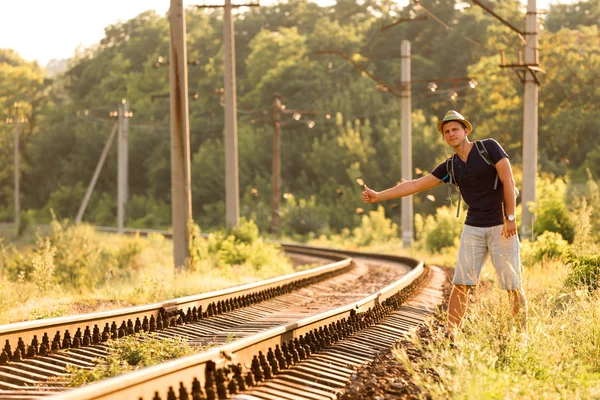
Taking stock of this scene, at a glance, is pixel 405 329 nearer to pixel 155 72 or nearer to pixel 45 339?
pixel 45 339

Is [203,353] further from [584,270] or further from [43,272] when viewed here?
[43,272]

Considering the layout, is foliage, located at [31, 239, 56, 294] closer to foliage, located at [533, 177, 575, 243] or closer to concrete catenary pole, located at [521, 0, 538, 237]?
foliage, located at [533, 177, 575, 243]

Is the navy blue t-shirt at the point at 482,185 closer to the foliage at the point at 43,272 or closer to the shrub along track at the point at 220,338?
the shrub along track at the point at 220,338

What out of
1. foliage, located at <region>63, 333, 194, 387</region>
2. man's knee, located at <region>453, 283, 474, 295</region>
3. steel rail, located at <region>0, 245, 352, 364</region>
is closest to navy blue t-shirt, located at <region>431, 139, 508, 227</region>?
man's knee, located at <region>453, 283, 474, 295</region>

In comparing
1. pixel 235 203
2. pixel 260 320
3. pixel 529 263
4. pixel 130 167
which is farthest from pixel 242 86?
pixel 260 320

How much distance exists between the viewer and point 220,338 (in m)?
9.41

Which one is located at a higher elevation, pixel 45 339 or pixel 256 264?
pixel 45 339

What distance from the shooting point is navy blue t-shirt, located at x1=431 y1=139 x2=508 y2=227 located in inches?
318

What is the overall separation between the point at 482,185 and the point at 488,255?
2.24 feet

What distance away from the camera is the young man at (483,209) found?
7.98m

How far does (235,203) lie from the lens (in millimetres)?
26969

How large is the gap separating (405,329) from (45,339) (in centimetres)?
405

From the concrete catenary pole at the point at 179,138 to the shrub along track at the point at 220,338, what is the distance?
13.6 feet

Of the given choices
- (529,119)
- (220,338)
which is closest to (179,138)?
(220,338)
